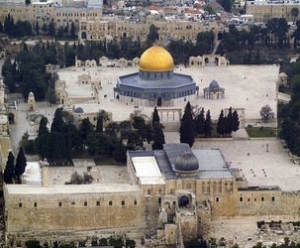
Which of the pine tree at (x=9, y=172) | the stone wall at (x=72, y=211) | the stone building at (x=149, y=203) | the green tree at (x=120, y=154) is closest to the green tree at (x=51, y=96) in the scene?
the green tree at (x=120, y=154)

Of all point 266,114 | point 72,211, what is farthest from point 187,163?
point 266,114

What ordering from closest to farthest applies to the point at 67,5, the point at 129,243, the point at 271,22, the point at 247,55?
the point at 129,243
the point at 247,55
the point at 271,22
the point at 67,5

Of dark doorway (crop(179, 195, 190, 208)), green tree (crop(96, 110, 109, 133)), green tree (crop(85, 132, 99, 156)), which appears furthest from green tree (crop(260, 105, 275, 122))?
dark doorway (crop(179, 195, 190, 208))

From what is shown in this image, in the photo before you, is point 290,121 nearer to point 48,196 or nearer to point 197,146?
point 197,146

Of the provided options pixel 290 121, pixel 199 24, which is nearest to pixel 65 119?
pixel 290 121

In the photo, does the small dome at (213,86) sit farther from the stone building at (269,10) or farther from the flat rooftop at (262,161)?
the stone building at (269,10)

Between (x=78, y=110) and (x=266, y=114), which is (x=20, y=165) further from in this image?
(x=266, y=114)
